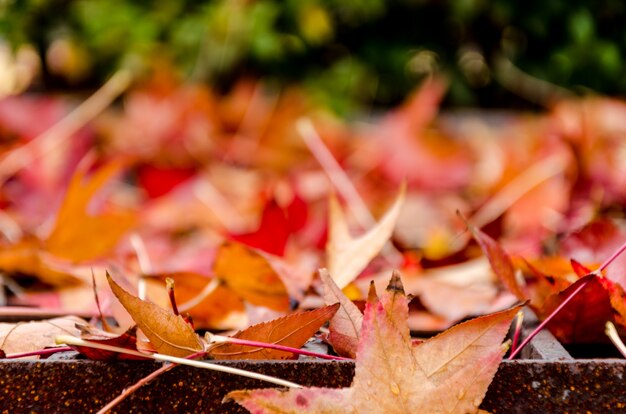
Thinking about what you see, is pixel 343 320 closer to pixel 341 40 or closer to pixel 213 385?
pixel 213 385

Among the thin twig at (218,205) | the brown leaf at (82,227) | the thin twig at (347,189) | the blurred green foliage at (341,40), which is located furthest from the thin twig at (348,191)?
the blurred green foliage at (341,40)

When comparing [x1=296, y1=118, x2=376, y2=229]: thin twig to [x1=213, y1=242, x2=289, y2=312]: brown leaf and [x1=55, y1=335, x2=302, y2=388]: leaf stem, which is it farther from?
[x1=55, y1=335, x2=302, y2=388]: leaf stem

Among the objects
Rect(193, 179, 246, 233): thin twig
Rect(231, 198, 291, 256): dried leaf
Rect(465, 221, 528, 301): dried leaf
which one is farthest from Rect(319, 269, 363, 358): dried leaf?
Rect(193, 179, 246, 233): thin twig

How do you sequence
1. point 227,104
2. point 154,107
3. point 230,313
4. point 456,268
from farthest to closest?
point 227,104
point 154,107
point 456,268
point 230,313

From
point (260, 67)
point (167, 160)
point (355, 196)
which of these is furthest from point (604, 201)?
point (260, 67)

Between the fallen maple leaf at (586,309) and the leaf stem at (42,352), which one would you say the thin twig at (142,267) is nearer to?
the leaf stem at (42,352)

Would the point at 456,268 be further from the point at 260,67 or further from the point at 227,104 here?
the point at 260,67
